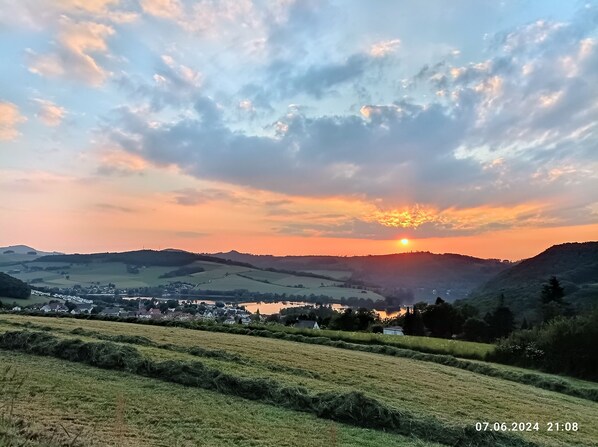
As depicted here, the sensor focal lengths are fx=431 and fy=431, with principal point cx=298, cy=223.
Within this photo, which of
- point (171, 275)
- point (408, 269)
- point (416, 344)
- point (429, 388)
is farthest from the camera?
point (408, 269)

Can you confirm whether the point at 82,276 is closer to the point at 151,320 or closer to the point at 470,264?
the point at 151,320

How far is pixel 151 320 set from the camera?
28047 millimetres

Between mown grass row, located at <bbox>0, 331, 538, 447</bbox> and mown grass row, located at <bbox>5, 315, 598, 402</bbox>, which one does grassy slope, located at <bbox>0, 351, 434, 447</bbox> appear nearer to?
mown grass row, located at <bbox>0, 331, 538, 447</bbox>

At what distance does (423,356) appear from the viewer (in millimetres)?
20906

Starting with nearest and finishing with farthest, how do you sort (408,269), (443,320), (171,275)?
(443,320) → (171,275) → (408,269)

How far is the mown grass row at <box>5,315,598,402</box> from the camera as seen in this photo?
1608 centimetres

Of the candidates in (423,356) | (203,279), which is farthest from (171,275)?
(423,356)

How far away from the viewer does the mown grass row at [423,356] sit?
52.7 feet

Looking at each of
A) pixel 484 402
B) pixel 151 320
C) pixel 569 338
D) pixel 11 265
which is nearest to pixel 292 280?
pixel 11 265

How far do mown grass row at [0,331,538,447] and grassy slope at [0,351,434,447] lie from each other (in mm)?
455

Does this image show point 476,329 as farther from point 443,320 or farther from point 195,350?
point 195,350

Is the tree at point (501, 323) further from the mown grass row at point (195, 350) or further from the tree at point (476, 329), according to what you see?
the mown grass row at point (195, 350)

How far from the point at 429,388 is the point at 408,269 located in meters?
134

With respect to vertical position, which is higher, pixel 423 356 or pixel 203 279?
pixel 203 279
